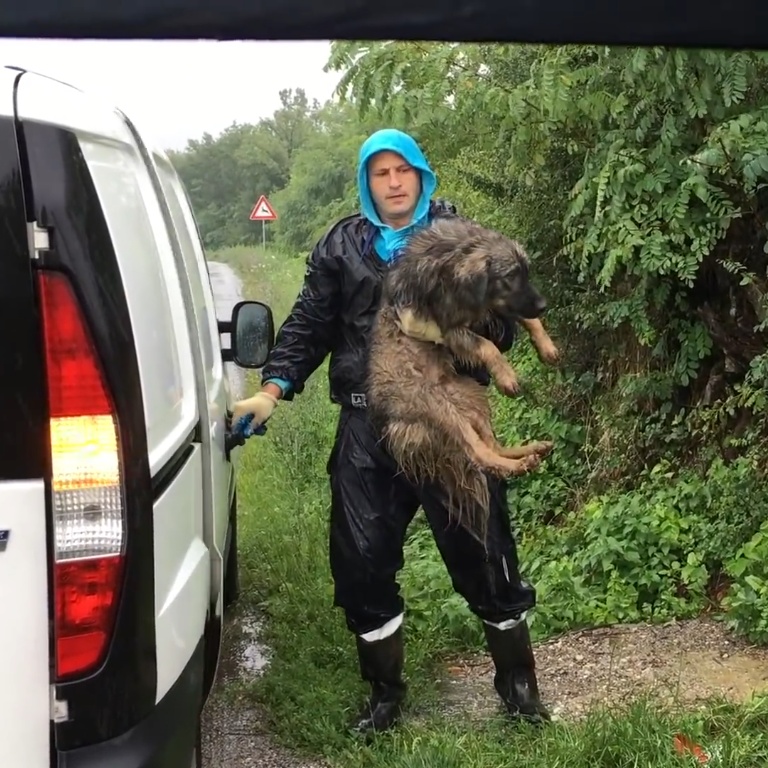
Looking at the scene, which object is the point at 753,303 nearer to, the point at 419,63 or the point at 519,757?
the point at 419,63

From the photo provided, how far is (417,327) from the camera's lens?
318cm

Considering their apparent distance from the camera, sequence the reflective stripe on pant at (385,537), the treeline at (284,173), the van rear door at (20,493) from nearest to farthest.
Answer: the van rear door at (20,493)
the reflective stripe on pant at (385,537)
the treeline at (284,173)

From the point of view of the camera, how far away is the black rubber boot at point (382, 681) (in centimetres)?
362

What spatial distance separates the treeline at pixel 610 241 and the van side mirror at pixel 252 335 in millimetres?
1291

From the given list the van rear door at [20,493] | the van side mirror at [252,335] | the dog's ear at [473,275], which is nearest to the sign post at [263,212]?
the van side mirror at [252,335]

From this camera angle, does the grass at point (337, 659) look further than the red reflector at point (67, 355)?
Yes

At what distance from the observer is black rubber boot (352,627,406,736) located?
3617 millimetres

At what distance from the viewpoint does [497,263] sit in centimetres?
309

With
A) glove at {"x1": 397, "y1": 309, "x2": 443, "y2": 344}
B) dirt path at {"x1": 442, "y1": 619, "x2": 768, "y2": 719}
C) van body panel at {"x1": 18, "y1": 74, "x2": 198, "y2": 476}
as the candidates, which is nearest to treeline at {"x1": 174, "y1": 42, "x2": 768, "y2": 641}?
dirt path at {"x1": 442, "y1": 619, "x2": 768, "y2": 719}

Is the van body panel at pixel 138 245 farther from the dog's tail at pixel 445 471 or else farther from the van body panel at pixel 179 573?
the dog's tail at pixel 445 471

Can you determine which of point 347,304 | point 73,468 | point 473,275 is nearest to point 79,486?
point 73,468

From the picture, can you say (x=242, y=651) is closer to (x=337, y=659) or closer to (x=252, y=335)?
(x=337, y=659)

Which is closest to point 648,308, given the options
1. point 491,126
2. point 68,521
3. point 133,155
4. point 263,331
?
point 491,126

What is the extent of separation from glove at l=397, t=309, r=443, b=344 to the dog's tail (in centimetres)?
30
